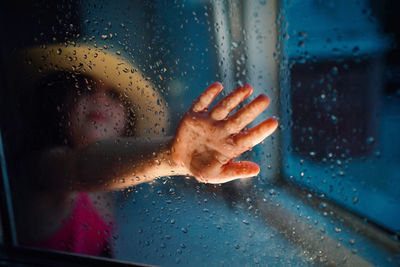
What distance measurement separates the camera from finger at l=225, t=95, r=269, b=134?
0.52 metres

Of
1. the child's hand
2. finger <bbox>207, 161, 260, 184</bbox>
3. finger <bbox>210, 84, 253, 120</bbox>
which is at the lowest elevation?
finger <bbox>207, 161, 260, 184</bbox>

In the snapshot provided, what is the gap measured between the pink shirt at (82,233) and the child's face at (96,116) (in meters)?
0.18

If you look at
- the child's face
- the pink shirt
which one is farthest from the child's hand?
the pink shirt

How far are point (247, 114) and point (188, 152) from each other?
0.62ft

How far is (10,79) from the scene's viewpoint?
32.7 inches

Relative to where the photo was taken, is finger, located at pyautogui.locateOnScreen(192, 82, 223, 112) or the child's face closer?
finger, located at pyautogui.locateOnScreen(192, 82, 223, 112)

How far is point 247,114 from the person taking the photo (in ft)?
1.73

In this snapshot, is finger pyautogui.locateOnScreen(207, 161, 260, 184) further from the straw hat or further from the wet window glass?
the straw hat

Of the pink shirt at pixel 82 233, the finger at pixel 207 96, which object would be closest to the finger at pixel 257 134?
the finger at pixel 207 96

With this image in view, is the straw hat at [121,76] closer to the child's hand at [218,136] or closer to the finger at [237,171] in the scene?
the child's hand at [218,136]

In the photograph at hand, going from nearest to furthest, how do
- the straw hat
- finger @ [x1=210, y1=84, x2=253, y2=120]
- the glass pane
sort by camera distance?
the glass pane < finger @ [x1=210, y1=84, x2=253, y2=120] < the straw hat

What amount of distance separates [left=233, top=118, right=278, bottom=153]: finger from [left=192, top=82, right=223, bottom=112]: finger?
105 mm

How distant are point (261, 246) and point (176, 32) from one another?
53 centimetres

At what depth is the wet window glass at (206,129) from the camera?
48cm
